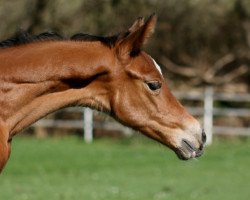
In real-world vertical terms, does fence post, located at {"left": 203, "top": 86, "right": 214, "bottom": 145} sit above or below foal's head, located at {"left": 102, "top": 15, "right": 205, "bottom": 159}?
above

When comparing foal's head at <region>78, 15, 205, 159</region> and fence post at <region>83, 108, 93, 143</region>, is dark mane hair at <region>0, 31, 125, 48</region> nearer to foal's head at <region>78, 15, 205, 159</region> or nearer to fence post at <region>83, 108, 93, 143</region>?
foal's head at <region>78, 15, 205, 159</region>

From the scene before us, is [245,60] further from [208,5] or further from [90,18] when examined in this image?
[90,18]

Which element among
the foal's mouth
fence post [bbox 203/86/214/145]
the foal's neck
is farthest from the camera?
fence post [bbox 203/86/214/145]

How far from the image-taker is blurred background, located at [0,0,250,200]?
1479 centimetres

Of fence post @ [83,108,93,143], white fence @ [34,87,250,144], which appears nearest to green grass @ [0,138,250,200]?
white fence @ [34,87,250,144]

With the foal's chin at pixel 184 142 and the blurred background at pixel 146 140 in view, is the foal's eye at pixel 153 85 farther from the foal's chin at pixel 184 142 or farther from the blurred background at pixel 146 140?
the blurred background at pixel 146 140

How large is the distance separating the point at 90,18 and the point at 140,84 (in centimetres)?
2170

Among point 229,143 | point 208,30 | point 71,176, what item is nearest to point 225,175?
point 71,176

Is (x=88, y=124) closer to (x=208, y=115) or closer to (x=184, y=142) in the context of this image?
(x=208, y=115)

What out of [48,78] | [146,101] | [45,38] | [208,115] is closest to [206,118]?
[208,115]

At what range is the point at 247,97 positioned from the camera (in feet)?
90.3

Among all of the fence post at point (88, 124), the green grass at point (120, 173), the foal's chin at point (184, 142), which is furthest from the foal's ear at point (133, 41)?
the fence post at point (88, 124)

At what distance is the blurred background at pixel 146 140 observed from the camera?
1479cm

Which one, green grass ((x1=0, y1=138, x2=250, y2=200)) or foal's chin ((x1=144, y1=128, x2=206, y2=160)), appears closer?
foal's chin ((x1=144, y1=128, x2=206, y2=160))
